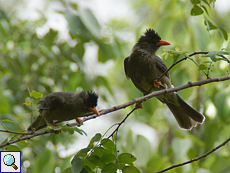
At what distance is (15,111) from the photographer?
13.4 ft

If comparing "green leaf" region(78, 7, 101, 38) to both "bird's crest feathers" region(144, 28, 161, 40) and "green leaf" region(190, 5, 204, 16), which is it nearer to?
"bird's crest feathers" region(144, 28, 161, 40)

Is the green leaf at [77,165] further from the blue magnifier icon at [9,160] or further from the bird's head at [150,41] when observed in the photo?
the bird's head at [150,41]

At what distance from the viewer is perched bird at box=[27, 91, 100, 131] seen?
11.5 ft

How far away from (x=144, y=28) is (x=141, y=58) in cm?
64

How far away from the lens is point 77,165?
194cm

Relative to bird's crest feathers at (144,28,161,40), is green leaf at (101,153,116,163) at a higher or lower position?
lower

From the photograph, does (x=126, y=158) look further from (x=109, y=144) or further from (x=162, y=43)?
(x=162, y=43)

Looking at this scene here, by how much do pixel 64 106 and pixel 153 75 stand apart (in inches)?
54.3

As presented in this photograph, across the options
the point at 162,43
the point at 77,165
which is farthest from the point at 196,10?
the point at 162,43

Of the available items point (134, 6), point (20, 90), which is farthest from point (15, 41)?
point (134, 6)

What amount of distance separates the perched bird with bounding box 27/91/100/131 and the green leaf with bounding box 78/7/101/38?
3.05ft

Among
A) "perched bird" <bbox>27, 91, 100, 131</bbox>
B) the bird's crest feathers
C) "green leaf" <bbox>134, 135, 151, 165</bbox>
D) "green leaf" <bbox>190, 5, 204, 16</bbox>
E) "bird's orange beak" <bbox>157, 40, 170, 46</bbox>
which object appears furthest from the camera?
the bird's crest feathers

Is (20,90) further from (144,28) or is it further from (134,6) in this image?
(134,6)

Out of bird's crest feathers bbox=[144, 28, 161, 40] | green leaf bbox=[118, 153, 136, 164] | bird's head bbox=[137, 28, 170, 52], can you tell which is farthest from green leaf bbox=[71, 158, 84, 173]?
bird's crest feathers bbox=[144, 28, 161, 40]
